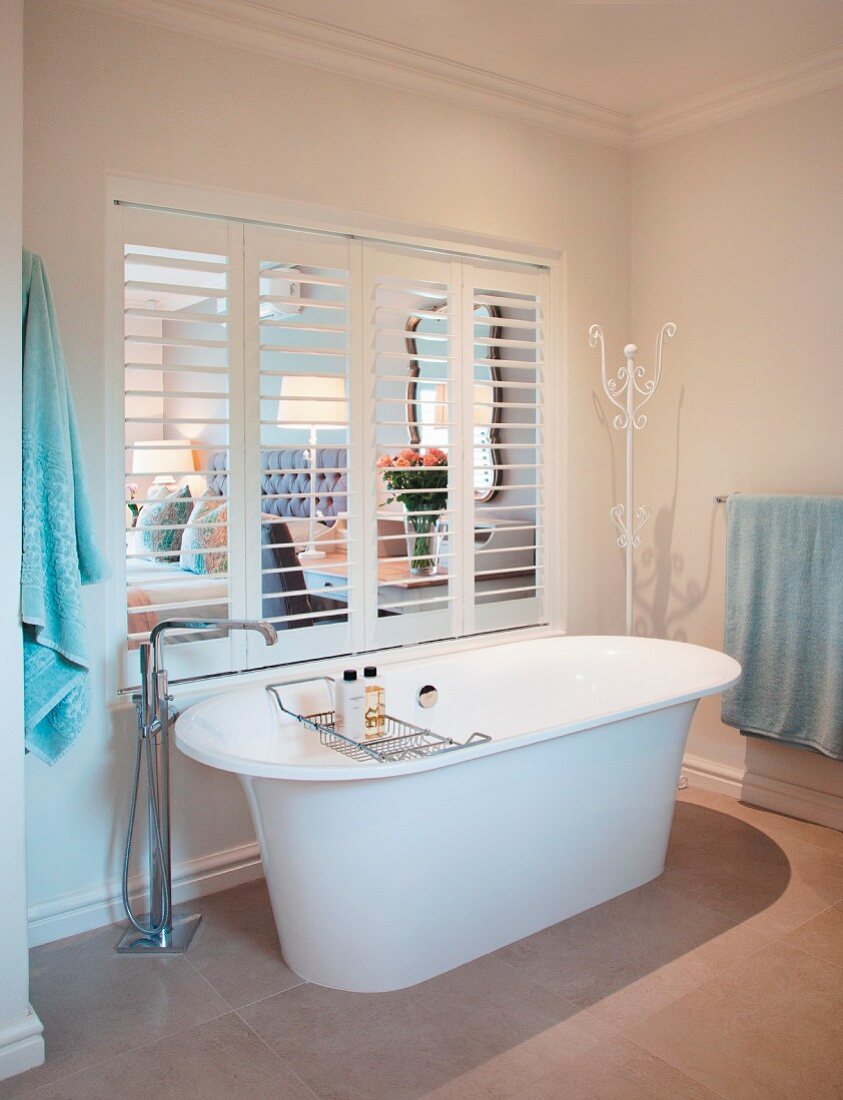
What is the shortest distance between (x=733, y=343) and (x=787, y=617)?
1.09 m

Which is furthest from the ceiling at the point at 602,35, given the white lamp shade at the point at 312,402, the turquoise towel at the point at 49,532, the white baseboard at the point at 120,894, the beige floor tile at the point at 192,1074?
the beige floor tile at the point at 192,1074

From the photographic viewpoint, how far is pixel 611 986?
2.44 m

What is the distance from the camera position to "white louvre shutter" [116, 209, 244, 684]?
109 inches

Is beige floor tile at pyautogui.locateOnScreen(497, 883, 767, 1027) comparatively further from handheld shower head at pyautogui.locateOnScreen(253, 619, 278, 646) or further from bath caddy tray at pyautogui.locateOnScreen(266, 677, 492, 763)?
handheld shower head at pyautogui.locateOnScreen(253, 619, 278, 646)

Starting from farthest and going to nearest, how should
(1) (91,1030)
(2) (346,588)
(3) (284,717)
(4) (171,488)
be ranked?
(4) (171,488), (2) (346,588), (3) (284,717), (1) (91,1030)

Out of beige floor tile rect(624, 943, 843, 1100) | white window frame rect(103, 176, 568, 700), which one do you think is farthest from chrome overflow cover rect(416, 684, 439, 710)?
beige floor tile rect(624, 943, 843, 1100)

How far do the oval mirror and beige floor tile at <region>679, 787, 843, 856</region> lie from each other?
147 centimetres

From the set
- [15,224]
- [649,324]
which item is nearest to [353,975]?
[15,224]

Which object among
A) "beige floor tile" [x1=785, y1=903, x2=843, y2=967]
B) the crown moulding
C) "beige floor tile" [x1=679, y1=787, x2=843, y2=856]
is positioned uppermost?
the crown moulding

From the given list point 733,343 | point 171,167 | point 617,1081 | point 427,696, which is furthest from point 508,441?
point 617,1081

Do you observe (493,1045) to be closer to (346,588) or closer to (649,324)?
(346,588)

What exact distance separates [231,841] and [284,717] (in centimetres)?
51

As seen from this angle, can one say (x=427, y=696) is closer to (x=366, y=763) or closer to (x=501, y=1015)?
(x=366, y=763)

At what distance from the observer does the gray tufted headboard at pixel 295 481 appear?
9.77ft
